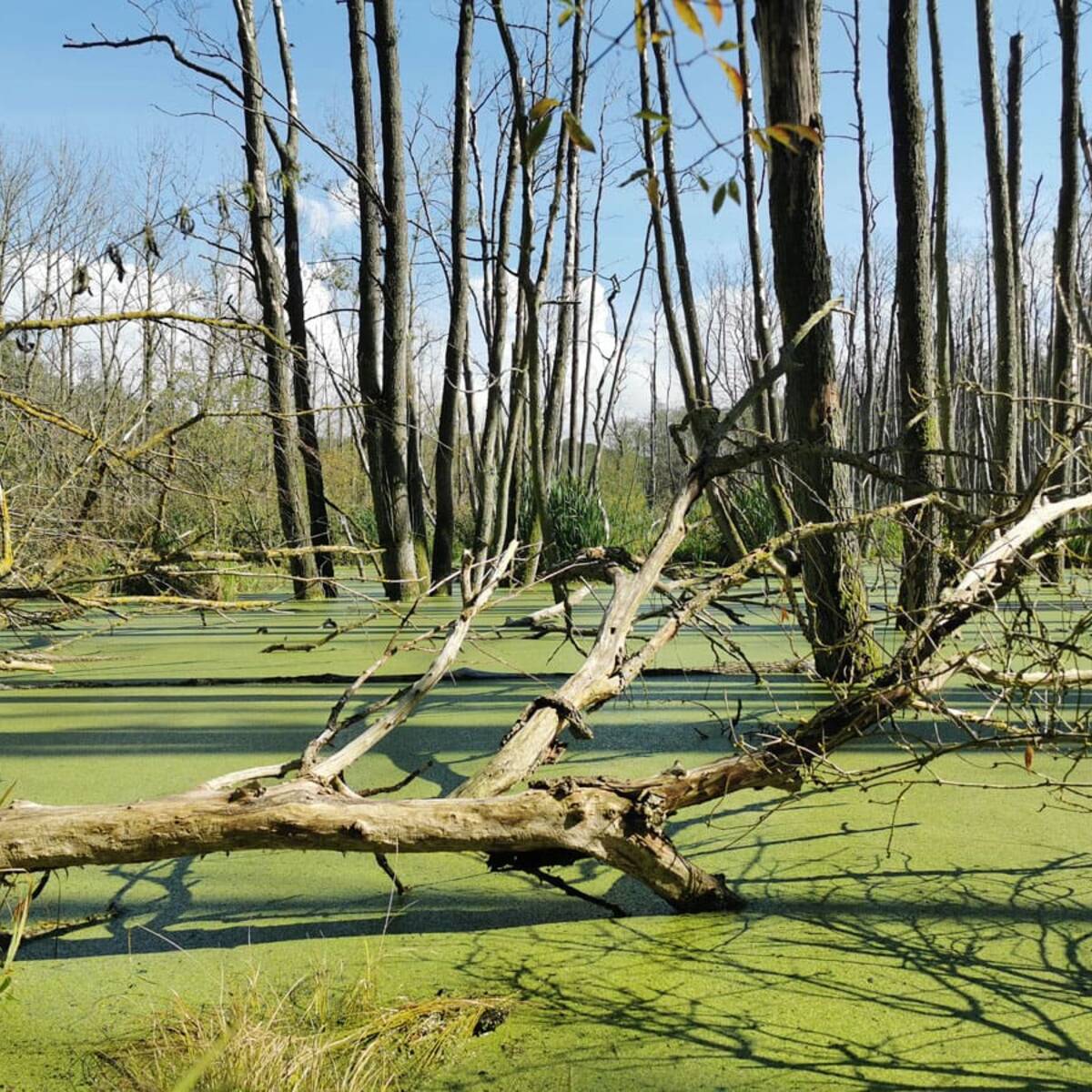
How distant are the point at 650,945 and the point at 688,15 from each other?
1.79 metres

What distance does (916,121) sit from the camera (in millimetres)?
5562

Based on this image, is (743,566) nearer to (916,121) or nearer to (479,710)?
(479,710)

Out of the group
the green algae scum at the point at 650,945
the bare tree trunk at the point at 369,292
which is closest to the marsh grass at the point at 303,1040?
the green algae scum at the point at 650,945

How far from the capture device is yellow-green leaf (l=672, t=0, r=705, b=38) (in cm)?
70

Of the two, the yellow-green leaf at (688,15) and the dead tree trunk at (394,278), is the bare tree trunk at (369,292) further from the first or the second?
the yellow-green leaf at (688,15)

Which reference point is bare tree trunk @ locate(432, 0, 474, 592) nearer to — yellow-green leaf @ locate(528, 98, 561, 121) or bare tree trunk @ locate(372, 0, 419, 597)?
bare tree trunk @ locate(372, 0, 419, 597)

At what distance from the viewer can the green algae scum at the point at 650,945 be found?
1712mm

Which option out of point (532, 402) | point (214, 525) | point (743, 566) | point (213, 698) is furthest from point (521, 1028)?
point (532, 402)

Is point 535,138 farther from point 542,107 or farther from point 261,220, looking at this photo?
point 261,220

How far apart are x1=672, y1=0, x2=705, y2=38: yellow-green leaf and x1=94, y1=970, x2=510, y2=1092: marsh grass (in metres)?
1.37

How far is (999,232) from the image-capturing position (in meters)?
8.33

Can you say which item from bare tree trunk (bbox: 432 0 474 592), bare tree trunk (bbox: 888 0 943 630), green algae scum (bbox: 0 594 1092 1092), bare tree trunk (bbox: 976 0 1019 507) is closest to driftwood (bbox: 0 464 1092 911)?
green algae scum (bbox: 0 594 1092 1092)

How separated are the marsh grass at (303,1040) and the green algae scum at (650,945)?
0.05ft

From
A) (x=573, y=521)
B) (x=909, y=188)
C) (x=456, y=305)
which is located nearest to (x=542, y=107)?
(x=909, y=188)
